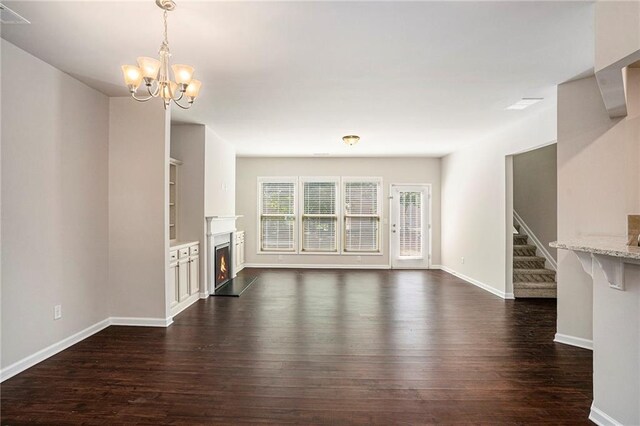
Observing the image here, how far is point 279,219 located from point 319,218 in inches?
38.8

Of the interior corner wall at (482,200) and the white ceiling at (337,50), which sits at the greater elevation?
the white ceiling at (337,50)

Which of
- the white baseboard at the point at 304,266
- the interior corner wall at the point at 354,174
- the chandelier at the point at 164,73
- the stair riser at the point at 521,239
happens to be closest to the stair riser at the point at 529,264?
the stair riser at the point at 521,239

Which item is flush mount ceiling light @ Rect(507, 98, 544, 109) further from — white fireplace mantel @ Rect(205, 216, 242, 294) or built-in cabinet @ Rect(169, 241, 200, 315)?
built-in cabinet @ Rect(169, 241, 200, 315)

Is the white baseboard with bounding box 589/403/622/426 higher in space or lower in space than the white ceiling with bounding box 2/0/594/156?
lower

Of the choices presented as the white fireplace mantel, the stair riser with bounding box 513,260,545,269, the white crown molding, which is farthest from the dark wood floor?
the white crown molding

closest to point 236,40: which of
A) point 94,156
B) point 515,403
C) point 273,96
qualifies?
point 273,96

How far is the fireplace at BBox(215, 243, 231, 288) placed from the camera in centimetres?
573

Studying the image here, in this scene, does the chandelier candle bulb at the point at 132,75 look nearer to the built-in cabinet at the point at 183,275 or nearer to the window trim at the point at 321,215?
the built-in cabinet at the point at 183,275

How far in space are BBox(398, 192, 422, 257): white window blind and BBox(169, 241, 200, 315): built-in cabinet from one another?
488 centimetres

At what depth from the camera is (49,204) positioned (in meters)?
3.06

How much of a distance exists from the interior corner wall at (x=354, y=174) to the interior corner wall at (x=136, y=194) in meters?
4.16

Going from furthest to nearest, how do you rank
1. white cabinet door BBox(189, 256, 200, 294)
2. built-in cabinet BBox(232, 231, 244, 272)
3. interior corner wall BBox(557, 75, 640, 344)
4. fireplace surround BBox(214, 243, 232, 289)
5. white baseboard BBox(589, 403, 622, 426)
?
built-in cabinet BBox(232, 231, 244, 272) → fireplace surround BBox(214, 243, 232, 289) → white cabinet door BBox(189, 256, 200, 294) → interior corner wall BBox(557, 75, 640, 344) → white baseboard BBox(589, 403, 622, 426)

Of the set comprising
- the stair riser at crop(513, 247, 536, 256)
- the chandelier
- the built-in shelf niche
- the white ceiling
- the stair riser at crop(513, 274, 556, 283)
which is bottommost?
the stair riser at crop(513, 274, 556, 283)

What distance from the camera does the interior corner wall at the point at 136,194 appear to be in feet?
12.8
